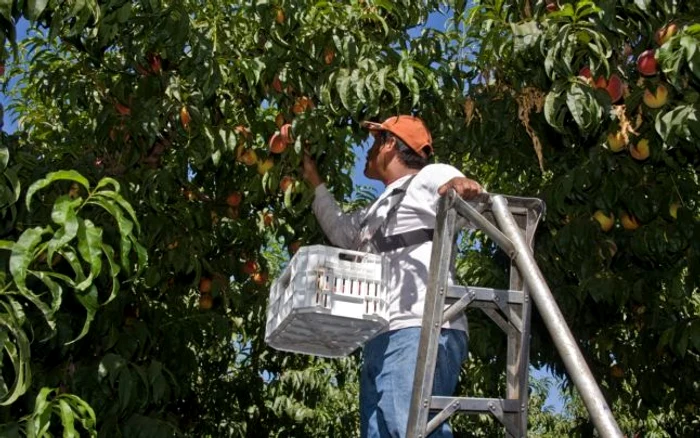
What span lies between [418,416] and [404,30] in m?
2.62

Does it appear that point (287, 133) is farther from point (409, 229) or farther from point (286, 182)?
point (409, 229)

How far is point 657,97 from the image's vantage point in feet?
13.2

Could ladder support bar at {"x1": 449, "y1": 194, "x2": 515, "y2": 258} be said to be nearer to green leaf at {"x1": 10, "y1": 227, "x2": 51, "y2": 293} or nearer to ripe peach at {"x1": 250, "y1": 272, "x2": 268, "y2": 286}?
green leaf at {"x1": 10, "y1": 227, "x2": 51, "y2": 293}

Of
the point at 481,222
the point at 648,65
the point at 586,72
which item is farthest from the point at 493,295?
the point at 648,65

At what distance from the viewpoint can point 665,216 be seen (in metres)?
4.55

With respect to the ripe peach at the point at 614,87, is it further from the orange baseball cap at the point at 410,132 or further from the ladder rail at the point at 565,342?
the ladder rail at the point at 565,342

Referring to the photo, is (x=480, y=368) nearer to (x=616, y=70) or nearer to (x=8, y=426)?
(x=616, y=70)

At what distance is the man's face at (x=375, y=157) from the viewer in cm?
340

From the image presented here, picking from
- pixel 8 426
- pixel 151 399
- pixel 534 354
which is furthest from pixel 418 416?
pixel 534 354

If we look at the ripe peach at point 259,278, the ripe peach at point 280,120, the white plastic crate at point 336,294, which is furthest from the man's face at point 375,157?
the ripe peach at point 259,278

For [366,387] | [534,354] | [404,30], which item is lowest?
[366,387]

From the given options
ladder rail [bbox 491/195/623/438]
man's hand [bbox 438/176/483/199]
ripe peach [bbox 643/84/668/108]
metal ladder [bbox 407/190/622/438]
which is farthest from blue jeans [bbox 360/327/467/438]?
ripe peach [bbox 643/84/668/108]

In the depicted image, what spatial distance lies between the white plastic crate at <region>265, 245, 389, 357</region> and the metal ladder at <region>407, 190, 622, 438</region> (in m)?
0.32

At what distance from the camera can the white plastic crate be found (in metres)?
2.81
